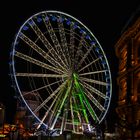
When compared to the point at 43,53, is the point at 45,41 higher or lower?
higher

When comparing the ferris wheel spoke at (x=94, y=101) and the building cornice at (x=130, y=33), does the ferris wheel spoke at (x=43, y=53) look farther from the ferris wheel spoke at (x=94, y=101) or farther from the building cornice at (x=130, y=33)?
the building cornice at (x=130, y=33)

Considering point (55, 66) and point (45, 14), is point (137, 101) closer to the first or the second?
point (55, 66)

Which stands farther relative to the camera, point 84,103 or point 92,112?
point 92,112

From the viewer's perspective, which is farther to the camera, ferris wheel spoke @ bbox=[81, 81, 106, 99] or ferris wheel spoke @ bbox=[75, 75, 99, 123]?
ferris wheel spoke @ bbox=[81, 81, 106, 99]

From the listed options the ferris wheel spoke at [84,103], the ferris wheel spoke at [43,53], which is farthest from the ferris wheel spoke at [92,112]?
the ferris wheel spoke at [43,53]

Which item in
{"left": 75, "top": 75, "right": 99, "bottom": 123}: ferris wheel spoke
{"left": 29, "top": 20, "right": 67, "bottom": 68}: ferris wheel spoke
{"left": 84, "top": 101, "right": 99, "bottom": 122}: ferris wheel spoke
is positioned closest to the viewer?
{"left": 29, "top": 20, "right": 67, "bottom": 68}: ferris wheel spoke

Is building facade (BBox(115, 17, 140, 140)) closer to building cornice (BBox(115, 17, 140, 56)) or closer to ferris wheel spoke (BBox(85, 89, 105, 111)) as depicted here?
building cornice (BBox(115, 17, 140, 56))

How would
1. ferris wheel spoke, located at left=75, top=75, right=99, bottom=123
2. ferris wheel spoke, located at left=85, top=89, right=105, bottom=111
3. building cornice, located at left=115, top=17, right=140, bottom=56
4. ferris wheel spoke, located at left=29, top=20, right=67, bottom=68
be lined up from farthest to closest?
1. ferris wheel spoke, located at left=85, top=89, right=105, bottom=111
2. ferris wheel spoke, located at left=75, top=75, right=99, bottom=123
3. ferris wheel spoke, located at left=29, top=20, right=67, bottom=68
4. building cornice, located at left=115, top=17, right=140, bottom=56

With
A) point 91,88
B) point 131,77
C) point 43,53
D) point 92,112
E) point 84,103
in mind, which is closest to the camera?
point 131,77

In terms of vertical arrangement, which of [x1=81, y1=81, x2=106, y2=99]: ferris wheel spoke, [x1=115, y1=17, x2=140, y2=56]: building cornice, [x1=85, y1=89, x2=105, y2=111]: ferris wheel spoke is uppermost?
[x1=115, y1=17, x2=140, y2=56]: building cornice

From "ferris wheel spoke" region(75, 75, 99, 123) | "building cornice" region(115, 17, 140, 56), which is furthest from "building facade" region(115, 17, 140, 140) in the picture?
"ferris wheel spoke" region(75, 75, 99, 123)

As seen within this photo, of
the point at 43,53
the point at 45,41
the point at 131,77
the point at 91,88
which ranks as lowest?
the point at 91,88

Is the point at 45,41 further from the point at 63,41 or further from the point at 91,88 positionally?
the point at 91,88

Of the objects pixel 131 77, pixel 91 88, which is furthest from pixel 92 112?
pixel 131 77
